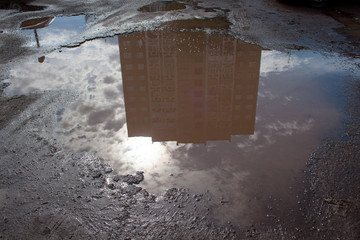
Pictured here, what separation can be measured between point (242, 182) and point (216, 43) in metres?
4.25

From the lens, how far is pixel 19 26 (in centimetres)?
895

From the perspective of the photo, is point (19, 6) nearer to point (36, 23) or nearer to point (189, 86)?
point (36, 23)

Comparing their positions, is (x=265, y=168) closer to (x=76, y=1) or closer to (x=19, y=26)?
(x=19, y=26)

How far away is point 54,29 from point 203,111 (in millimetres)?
6194

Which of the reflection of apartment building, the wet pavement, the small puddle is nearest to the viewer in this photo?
the wet pavement

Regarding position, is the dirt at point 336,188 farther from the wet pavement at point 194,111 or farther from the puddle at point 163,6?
the puddle at point 163,6

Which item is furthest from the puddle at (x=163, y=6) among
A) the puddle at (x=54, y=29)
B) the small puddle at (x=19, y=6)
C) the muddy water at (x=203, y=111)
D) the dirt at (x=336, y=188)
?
the dirt at (x=336, y=188)

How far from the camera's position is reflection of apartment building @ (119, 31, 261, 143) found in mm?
4406

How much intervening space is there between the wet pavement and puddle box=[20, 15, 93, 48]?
125 mm

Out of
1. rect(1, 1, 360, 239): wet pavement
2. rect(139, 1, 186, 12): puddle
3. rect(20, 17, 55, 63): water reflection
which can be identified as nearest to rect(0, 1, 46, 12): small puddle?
rect(20, 17, 55, 63): water reflection

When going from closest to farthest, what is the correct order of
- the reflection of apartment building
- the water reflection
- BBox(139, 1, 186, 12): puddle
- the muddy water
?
the muddy water, the reflection of apartment building, the water reflection, BBox(139, 1, 186, 12): puddle

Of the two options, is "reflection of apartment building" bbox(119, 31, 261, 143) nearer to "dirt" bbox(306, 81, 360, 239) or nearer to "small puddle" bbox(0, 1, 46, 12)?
"dirt" bbox(306, 81, 360, 239)

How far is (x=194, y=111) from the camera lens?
471 centimetres

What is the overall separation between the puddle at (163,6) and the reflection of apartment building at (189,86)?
9.83ft
